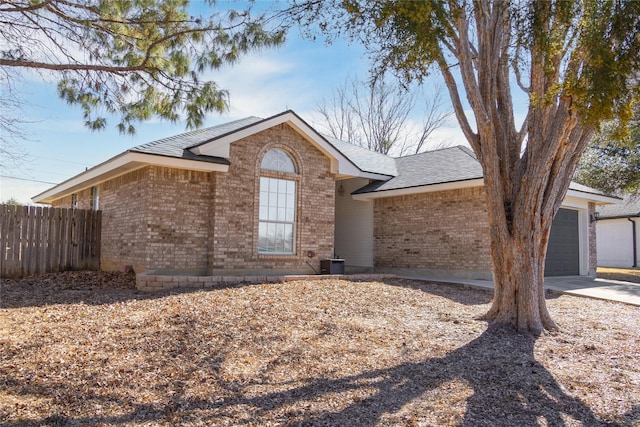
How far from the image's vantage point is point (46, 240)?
12664mm

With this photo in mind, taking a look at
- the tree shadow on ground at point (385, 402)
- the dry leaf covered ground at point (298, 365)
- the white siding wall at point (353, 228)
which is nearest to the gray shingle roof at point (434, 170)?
the white siding wall at point (353, 228)

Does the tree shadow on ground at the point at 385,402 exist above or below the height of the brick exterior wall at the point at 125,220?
below

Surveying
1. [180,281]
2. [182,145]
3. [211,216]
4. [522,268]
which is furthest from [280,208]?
[522,268]

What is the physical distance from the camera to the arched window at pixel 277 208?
40.8ft

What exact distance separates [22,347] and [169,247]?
18.5ft

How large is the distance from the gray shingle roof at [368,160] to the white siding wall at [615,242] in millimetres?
15321

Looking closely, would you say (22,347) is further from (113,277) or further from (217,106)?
(113,277)

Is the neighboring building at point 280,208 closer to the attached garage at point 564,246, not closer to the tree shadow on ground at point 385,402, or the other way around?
the attached garage at point 564,246

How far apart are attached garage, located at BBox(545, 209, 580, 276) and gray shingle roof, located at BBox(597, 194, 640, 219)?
34.8 ft

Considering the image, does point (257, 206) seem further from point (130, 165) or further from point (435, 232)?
point (435, 232)

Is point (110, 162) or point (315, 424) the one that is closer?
point (315, 424)

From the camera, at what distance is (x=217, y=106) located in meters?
7.76

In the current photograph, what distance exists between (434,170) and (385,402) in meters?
12.0

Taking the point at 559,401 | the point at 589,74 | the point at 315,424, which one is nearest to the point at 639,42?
the point at 589,74
